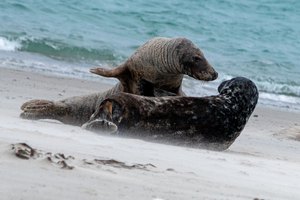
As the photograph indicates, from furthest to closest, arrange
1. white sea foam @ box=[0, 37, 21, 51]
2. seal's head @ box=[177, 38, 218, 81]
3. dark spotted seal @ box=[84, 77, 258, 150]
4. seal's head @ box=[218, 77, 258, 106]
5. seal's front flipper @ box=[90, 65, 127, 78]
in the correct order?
white sea foam @ box=[0, 37, 21, 51]
seal's front flipper @ box=[90, 65, 127, 78]
seal's head @ box=[177, 38, 218, 81]
seal's head @ box=[218, 77, 258, 106]
dark spotted seal @ box=[84, 77, 258, 150]

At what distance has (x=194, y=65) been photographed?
6379mm

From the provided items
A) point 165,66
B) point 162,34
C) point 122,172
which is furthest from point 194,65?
point 162,34

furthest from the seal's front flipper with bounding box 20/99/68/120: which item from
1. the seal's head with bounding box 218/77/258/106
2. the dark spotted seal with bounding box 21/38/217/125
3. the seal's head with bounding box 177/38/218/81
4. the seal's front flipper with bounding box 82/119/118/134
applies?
the seal's head with bounding box 218/77/258/106

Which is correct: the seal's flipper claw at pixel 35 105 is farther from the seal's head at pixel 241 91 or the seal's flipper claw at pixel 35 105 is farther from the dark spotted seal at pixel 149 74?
the seal's head at pixel 241 91

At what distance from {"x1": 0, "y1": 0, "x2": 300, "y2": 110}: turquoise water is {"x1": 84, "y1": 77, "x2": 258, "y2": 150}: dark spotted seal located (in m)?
5.33

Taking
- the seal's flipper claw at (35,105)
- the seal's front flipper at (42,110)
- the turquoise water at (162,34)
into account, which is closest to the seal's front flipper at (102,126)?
the seal's front flipper at (42,110)

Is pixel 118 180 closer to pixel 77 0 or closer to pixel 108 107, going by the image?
pixel 108 107

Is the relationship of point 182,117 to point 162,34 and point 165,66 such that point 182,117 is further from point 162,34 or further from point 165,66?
point 162,34

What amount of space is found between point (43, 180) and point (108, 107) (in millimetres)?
2408

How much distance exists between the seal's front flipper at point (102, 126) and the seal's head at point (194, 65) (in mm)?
1258

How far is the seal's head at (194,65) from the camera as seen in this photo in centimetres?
636

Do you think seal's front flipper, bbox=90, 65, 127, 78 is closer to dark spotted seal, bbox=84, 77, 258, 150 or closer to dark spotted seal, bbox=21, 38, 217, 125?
dark spotted seal, bbox=21, 38, 217, 125

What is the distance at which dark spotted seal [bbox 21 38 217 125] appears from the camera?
6383 mm

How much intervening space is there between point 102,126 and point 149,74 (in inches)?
58.7
